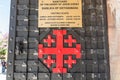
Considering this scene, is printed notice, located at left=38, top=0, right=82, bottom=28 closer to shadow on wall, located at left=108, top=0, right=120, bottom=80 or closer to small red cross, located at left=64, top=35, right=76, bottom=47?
small red cross, located at left=64, top=35, right=76, bottom=47

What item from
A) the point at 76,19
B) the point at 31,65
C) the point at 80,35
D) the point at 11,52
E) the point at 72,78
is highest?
the point at 76,19

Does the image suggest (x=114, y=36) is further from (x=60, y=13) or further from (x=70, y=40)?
(x=60, y=13)

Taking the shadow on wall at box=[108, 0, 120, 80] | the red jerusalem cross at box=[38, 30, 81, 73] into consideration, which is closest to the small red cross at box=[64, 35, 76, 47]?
the red jerusalem cross at box=[38, 30, 81, 73]

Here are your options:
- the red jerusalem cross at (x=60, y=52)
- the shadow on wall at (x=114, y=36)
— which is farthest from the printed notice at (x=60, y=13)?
the shadow on wall at (x=114, y=36)

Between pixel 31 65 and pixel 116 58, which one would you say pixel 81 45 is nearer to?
pixel 116 58

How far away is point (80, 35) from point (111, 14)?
336mm

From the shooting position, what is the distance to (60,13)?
162 cm

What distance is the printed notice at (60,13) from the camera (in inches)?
63.5

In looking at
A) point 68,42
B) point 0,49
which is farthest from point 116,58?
point 0,49

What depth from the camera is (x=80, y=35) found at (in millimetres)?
1602

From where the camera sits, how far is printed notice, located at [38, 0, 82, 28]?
1.61 m

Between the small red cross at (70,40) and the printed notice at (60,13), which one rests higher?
the printed notice at (60,13)

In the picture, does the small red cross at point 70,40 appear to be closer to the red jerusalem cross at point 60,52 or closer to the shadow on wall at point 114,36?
the red jerusalem cross at point 60,52

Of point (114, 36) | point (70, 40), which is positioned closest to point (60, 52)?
point (70, 40)
